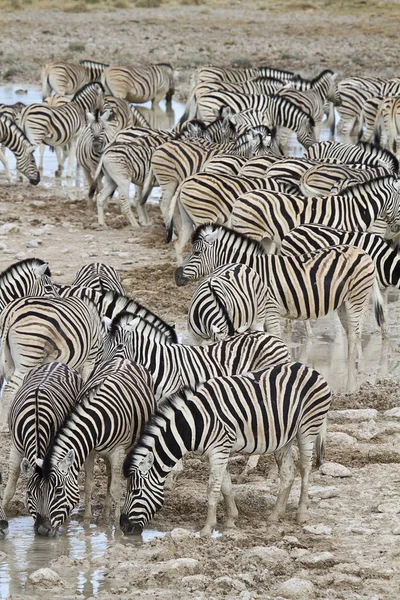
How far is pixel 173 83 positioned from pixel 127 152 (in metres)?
9.61

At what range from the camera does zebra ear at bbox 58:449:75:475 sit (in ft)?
20.2

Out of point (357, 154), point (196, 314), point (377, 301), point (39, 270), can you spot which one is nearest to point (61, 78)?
point (357, 154)

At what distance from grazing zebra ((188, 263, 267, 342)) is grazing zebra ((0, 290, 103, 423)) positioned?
3.18 ft

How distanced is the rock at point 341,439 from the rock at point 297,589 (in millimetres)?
2297

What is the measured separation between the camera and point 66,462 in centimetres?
617

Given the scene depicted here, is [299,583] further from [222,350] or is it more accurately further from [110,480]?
[222,350]

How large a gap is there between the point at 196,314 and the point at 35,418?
255 cm

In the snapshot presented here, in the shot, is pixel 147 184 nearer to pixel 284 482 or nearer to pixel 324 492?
pixel 324 492

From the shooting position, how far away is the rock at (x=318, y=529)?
6363mm

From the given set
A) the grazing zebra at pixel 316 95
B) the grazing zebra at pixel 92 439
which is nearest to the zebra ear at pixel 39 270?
the grazing zebra at pixel 92 439

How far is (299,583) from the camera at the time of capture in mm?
5590

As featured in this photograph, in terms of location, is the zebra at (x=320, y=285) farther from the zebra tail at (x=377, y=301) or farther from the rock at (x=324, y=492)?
the rock at (x=324, y=492)

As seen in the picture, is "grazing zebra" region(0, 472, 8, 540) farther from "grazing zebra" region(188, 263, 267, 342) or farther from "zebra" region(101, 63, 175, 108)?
"zebra" region(101, 63, 175, 108)

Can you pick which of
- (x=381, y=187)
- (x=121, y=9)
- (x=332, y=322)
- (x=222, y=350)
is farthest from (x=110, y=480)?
(x=121, y=9)
